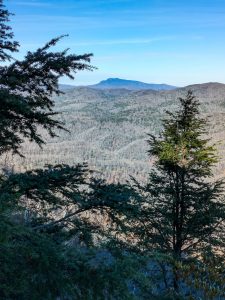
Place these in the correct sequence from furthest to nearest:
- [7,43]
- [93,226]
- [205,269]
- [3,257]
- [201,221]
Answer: [201,221] < [205,269] < [7,43] < [93,226] < [3,257]

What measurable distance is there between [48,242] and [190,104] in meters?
14.8

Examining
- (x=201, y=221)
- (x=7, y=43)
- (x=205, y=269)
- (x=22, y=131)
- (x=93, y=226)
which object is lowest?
(x=205, y=269)

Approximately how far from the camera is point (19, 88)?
869 centimetres

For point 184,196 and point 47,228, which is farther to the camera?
point 184,196

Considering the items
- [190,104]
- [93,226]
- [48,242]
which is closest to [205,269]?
[190,104]

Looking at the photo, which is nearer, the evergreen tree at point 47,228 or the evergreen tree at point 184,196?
the evergreen tree at point 47,228

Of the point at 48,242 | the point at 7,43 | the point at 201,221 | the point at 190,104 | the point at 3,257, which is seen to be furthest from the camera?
the point at 190,104

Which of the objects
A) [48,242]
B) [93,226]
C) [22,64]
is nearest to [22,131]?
[22,64]

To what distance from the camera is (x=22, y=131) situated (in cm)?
947

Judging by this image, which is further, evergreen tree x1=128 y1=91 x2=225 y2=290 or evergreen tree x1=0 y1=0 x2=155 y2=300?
evergreen tree x1=128 y1=91 x2=225 y2=290

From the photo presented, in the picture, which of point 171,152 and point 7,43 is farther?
point 171,152

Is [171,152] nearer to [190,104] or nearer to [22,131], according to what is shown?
[190,104]

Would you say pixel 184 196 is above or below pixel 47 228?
below

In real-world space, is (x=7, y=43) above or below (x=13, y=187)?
above
